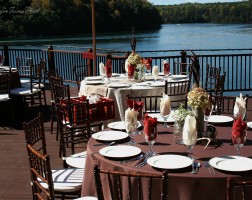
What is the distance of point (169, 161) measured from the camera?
2.82 meters

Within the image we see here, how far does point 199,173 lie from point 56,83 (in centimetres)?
372

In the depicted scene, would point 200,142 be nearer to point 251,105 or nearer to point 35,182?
point 35,182

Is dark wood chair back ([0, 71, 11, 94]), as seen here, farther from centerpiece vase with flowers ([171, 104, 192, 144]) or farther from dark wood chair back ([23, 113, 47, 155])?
centerpiece vase with flowers ([171, 104, 192, 144])

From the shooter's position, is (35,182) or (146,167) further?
(35,182)

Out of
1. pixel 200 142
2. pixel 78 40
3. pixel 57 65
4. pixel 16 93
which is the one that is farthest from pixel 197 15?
pixel 200 142

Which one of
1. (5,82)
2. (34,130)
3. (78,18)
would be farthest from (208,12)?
(34,130)

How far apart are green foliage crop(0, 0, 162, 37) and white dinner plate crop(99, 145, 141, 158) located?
3262cm

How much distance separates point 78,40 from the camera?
110 ft

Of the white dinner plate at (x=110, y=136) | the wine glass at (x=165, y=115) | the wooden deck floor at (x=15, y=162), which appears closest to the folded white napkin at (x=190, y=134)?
the white dinner plate at (x=110, y=136)

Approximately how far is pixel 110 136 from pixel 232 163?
1096 millimetres

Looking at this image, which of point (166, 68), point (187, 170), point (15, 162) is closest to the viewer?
point (187, 170)

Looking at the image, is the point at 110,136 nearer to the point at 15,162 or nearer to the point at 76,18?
the point at 15,162

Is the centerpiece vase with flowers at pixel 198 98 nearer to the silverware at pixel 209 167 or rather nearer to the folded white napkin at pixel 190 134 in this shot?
the folded white napkin at pixel 190 134

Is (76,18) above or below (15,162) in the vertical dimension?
above
